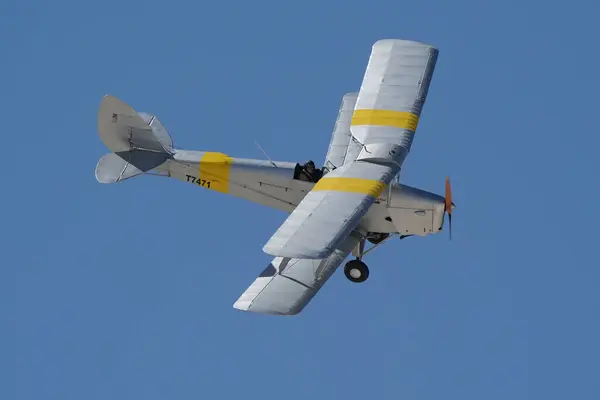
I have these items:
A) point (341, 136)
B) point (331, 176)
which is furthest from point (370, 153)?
point (341, 136)

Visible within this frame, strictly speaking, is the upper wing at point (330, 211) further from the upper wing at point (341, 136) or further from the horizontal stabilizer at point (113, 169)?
the horizontal stabilizer at point (113, 169)

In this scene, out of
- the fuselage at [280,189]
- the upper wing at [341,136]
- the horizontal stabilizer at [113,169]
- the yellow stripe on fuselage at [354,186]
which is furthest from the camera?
the horizontal stabilizer at [113,169]

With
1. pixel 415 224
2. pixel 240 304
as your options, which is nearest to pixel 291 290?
pixel 240 304

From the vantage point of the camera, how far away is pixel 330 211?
33875 millimetres

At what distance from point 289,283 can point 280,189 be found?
2.94 meters

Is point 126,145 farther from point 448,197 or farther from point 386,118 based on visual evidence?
point 448,197

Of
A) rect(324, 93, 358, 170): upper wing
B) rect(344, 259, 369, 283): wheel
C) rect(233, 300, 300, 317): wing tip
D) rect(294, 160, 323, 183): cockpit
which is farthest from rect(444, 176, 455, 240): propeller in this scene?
rect(233, 300, 300, 317): wing tip

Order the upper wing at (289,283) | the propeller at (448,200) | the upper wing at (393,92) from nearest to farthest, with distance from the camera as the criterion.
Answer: the upper wing at (289,283), the propeller at (448,200), the upper wing at (393,92)

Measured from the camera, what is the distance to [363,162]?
35906mm

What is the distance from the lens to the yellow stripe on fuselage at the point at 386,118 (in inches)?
1474

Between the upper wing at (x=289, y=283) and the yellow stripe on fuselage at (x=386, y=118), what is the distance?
2.89 metres

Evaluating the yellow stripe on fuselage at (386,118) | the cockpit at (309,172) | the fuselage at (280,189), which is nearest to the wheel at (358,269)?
the fuselage at (280,189)

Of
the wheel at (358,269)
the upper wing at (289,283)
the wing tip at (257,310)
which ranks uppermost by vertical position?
the wheel at (358,269)

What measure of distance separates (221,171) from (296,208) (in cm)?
449
